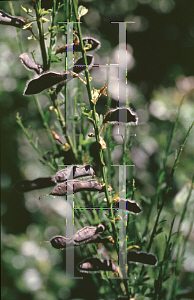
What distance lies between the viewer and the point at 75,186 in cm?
31

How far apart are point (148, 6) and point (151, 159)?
2.06 ft

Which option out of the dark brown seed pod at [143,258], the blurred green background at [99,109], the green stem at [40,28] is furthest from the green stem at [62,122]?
the blurred green background at [99,109]

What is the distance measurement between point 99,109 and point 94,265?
2.59 feet

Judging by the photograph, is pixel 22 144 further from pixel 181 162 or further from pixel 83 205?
pixel 83 205

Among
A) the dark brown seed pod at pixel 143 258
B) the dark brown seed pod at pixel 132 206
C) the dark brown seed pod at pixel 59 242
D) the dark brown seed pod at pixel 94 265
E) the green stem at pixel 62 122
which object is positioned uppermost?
the green stem at pixel 62 122

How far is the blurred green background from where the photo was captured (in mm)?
915

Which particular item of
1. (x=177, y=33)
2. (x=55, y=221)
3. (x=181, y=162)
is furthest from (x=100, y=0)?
(x=55, y=221)

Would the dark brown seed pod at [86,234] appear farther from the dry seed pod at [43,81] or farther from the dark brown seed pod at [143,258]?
the dry seed pod at [43,81]

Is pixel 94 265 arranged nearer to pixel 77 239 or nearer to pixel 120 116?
pixel 77 239

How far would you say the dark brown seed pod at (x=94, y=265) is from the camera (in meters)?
0.32

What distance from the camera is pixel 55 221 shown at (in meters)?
1.08

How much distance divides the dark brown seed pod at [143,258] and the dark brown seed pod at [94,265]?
2 centimetres

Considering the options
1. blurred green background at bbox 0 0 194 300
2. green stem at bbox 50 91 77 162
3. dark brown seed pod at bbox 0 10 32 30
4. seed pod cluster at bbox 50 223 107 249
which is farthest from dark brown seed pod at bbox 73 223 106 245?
blurred green background at bbox 0 0 194 300

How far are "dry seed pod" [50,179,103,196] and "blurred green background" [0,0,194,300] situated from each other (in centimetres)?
61
